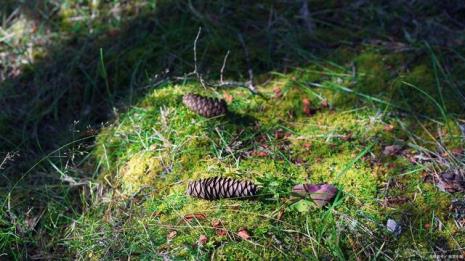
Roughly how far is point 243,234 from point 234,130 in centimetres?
73

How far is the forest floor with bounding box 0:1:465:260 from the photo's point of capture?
223 cm

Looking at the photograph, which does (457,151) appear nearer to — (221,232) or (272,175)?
(272,175)

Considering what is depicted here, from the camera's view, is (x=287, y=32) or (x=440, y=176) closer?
(x=440, y=176)

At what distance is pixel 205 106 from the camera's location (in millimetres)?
2775

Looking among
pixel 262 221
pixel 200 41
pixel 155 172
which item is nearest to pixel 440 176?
pixel 262 221

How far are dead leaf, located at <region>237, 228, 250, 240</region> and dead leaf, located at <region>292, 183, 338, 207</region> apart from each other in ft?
1.03

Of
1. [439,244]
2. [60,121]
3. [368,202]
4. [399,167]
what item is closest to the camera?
[439,244]

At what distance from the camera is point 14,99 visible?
11.3 ft

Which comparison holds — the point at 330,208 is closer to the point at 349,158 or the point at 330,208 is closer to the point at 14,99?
the point at 349,158

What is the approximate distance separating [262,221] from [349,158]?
0.63m

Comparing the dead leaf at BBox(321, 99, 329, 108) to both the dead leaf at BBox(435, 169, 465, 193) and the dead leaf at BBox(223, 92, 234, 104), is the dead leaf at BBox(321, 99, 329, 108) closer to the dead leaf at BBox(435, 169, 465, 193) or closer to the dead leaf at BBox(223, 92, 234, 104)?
the dead leaf at BBox(223, 92, 234, 104)

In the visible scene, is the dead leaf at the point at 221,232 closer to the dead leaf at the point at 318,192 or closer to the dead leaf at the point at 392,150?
the dead leaf at the point at 318,192

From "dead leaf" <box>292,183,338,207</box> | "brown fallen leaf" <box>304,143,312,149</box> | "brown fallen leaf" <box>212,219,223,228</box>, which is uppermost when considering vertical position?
"brown fallen leaf" <box>304,143,312,149</box>

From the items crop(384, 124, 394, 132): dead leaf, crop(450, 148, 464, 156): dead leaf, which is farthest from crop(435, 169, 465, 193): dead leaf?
crop(384, 124, 394, 132): dead leaf
